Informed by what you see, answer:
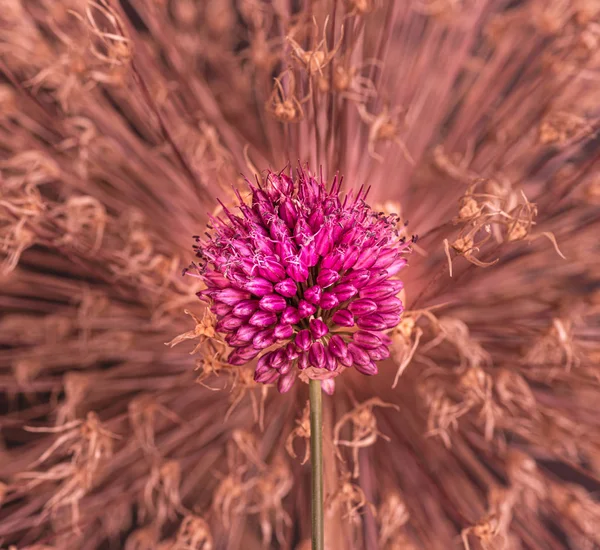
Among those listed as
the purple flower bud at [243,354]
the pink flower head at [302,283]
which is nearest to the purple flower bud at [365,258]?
the pink flower head at [302,283]

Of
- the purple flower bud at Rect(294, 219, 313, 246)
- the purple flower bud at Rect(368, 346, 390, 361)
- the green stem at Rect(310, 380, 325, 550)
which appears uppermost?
the purple flower bud at Rect(294, 219, 313, 246)

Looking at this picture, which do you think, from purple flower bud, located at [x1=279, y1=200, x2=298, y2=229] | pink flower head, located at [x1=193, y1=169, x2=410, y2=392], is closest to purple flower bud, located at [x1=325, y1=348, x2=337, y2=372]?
pink flower head, located at [x1=193, y1=169, x2=410, y2=392]

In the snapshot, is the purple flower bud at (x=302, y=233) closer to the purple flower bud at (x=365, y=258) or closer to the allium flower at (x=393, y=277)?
the purple flower bud at (x=365, y=258)

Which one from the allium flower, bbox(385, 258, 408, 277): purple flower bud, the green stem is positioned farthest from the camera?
the allium flower

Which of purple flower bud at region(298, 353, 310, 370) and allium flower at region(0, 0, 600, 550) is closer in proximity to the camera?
purple flower bud at region(298, 353, 310, 370)

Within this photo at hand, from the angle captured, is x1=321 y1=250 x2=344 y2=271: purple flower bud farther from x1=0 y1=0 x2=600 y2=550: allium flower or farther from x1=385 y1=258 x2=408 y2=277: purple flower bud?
x1=0 y1=0 x2=600 y2=550: allium flower

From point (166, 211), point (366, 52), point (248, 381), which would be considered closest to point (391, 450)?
point (248, 381)

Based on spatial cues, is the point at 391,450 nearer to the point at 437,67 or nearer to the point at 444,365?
the point at 444,365

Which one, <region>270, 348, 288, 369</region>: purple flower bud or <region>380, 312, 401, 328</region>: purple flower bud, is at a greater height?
<region>380, 312, 401, 328</region>: purple flower bud
